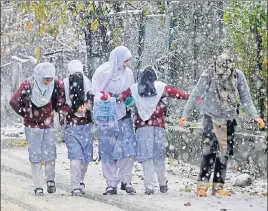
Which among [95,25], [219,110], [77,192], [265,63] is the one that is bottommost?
[77,192]

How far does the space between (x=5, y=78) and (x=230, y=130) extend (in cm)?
717

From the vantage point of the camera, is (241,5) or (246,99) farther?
(241,5)

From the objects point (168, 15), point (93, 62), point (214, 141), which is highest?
point (168, 15)

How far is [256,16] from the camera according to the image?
6988 millimetres

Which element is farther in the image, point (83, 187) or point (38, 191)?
point (83, 187)

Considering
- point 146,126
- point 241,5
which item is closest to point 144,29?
point 241,5

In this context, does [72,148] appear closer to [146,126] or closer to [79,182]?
[79,182]

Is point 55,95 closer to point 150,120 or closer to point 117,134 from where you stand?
point 117,134

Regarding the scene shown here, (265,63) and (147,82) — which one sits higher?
(265,63)

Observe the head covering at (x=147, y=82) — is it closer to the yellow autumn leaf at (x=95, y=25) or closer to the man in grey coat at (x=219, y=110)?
the man in grey coat at (x=219, y=110)

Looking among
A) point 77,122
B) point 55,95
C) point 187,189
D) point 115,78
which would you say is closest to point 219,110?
point 187,189

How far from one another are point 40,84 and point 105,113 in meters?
0.63

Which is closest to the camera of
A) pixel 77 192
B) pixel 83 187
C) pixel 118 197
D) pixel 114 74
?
pixel 118 197

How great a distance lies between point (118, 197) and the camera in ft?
21.1
